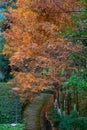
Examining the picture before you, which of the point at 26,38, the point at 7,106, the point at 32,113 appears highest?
the point at 26,38

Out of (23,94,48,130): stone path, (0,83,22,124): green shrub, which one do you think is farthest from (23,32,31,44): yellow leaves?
(0,83,22,124): green shrub

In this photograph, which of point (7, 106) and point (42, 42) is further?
point (7, 106)

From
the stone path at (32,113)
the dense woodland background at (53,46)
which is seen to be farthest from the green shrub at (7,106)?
the dense woodland background at (53,46)

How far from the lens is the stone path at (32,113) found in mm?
14703

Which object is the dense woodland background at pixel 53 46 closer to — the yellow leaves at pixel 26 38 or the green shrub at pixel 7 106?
the yellow leaves at pixel 26 38

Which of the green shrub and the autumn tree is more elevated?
the autumn tree

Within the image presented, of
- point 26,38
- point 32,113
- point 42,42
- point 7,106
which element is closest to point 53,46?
point 42,42

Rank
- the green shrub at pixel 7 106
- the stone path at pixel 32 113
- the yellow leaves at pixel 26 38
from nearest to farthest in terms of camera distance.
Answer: the yellow leaves at pixel 26 38
the stone path at pixel 32 113
the green shrub at pixel 7 106

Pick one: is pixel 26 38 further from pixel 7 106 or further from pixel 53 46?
pixel 7 106

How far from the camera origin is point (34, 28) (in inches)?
399

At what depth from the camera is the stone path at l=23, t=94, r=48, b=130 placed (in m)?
14.7

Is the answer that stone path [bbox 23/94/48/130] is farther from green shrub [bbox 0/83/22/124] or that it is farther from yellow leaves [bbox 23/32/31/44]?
yellow leaves [bbox 23/32/31/44]

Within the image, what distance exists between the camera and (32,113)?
55.0ft

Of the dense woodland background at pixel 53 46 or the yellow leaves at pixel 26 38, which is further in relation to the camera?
the yellow leaves at pixel 26 38
